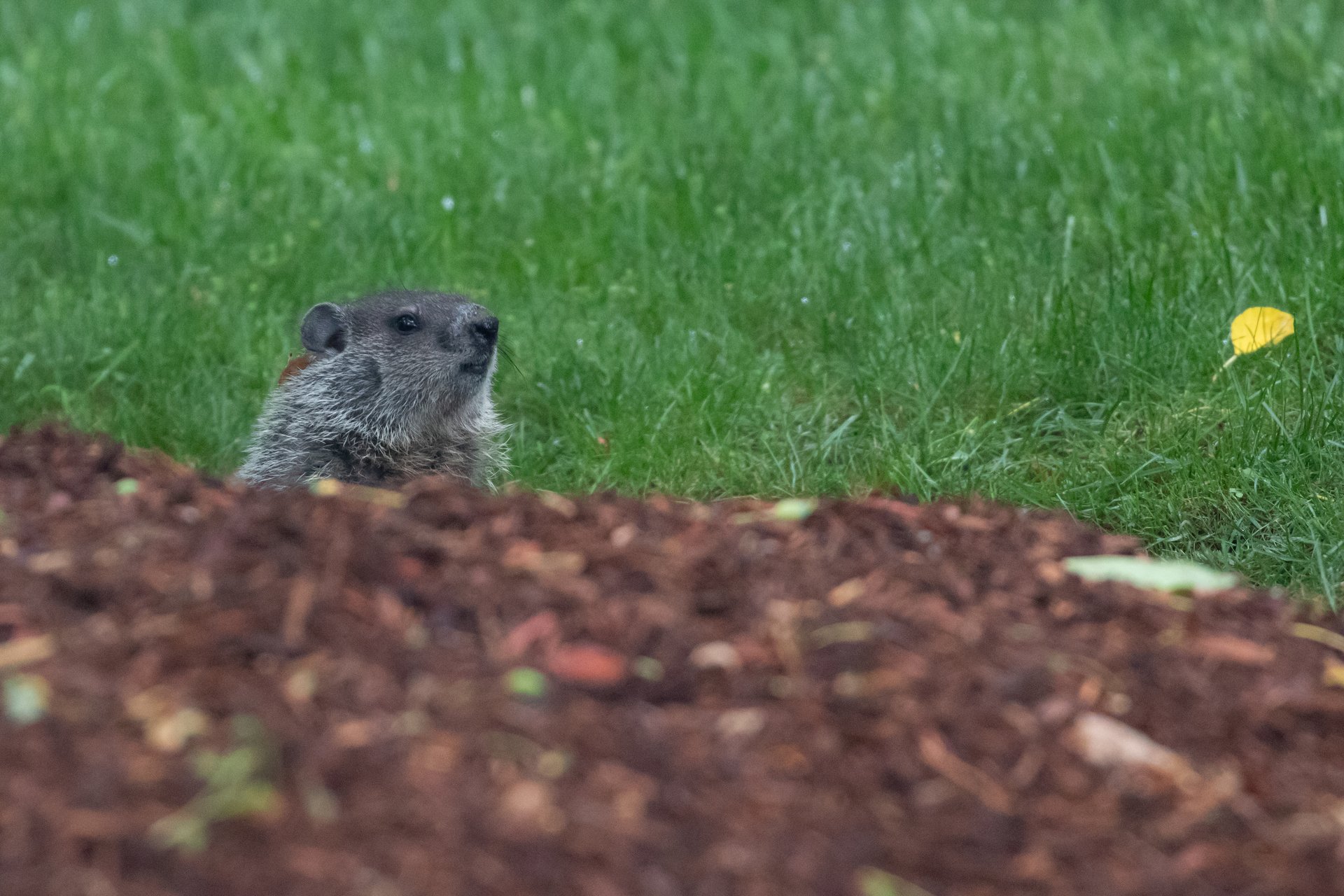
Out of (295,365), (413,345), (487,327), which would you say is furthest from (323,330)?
(487,327)

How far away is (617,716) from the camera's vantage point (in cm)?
288

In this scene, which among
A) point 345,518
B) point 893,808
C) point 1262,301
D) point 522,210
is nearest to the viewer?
point 893,808

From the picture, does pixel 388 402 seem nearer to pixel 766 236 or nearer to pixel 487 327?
pixel 487 327

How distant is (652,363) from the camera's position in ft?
21.6

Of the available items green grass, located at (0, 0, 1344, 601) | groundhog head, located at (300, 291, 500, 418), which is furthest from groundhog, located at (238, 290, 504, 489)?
green grass, located at (0, 0, 1344, 601)

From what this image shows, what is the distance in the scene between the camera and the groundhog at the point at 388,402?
252 inches

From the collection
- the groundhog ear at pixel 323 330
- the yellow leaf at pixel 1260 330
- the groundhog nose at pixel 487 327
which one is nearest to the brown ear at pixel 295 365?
the groundhog ear at pixel 323 330

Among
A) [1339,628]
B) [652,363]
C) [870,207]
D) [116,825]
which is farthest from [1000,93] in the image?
[116,825]

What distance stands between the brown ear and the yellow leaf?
3.86m

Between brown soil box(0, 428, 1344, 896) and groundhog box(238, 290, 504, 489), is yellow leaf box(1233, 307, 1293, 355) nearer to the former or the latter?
brown soil box(0, 428, 1344, 896)

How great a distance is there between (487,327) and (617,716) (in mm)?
3576

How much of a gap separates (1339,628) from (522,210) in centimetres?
520

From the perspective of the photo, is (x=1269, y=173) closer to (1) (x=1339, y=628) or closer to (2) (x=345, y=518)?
(1) (x=1339, y=628)

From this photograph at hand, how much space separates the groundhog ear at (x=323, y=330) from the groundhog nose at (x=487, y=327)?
0.71 m
